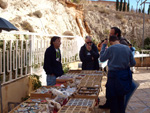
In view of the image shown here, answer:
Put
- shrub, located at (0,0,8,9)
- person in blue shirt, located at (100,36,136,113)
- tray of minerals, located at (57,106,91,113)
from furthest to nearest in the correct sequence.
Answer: shrub, located at (0,0,8,9) → person in blue shirt, located at (100,36,136,113) → tray of minerals, located at (57,106,91,113)

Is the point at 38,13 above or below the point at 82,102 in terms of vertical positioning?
above

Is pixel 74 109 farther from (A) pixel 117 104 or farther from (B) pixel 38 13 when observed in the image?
(B) pixel 38 13

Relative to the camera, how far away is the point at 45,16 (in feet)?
54.3

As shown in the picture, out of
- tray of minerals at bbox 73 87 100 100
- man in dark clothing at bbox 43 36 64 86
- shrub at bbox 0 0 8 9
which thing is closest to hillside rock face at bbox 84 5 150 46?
shrub at bbox 0 0 8 9

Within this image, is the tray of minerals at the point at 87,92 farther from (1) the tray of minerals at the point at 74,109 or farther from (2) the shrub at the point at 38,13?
(2) the shrub at the point at 38,13

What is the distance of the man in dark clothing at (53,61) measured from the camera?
3.91 metres

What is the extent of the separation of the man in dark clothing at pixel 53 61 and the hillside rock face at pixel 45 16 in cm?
792

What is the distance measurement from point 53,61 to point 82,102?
5.06ft

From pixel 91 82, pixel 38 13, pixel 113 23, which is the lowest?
pixel 91 82

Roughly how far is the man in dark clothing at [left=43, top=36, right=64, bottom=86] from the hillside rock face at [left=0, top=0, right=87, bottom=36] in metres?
7.92

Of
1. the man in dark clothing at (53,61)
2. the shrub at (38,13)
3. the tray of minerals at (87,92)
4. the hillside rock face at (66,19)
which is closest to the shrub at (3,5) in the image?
the hillside rock face at (66,19)

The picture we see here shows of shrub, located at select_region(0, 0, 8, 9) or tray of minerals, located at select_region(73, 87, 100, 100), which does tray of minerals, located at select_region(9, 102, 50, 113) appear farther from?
shrub, located at select_region(0, 0, 8, 9)

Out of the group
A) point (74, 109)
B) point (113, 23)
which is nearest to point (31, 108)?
point (74, 109)

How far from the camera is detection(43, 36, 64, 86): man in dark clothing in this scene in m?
3.91
